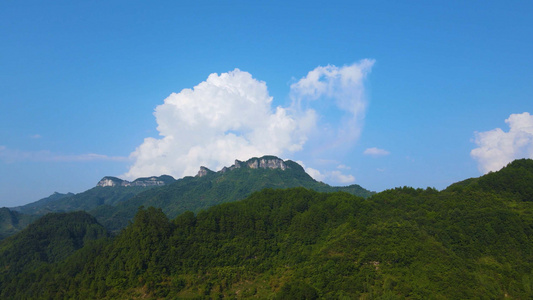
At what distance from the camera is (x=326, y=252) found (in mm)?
57531

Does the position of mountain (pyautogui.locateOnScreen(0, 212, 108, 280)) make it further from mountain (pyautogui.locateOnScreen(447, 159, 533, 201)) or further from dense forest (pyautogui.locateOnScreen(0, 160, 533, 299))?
mountain (pyautogui.locateOnScreen(447, 159, 533, 201))

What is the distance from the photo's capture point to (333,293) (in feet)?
154

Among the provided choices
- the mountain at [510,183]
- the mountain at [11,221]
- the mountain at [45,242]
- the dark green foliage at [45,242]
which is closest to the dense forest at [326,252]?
the mountain at [510,183]

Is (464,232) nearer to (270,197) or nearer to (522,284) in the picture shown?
(522,284)

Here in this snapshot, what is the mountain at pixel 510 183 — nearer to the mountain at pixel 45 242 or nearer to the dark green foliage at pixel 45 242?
the dark green foliage at pixel 45 242

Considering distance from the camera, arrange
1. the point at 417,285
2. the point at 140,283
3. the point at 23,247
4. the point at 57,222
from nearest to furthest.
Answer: the point at 417,285
the point at 140,283
the point at 23,247
the point at 57,222

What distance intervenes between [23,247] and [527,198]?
14437 cm

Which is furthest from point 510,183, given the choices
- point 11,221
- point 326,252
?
point 11,221

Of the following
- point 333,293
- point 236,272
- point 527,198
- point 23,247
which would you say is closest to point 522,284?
point 333,293

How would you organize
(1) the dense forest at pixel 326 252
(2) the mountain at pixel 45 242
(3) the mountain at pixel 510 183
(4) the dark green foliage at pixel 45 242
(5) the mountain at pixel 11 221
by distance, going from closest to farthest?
(1) the dense forest at pixel 326 252 < (3) the mountain at pixel 510 183 < (4) the dark green foliage at pixel 45 242 < (2) the mountain at pixel 45 242 < (5) the mountain at pixel 11 221

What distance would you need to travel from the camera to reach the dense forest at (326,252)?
47719mm

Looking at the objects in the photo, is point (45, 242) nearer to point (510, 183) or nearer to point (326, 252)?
point (326, 252)

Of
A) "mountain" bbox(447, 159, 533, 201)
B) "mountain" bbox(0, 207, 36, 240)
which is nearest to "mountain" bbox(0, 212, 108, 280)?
"mountain" bbox(0, 207, 36, 240)

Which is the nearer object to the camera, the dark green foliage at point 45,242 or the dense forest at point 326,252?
the dense forest at point 326,252
